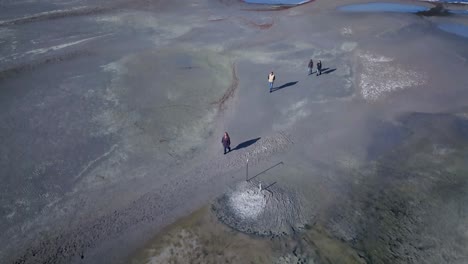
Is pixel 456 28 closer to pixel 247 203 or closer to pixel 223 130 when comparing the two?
pixel 223 130

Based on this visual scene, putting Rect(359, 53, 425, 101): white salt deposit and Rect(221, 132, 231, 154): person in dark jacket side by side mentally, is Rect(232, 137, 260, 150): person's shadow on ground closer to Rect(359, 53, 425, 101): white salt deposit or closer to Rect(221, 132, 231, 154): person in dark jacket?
Rect(221, 132, 231, 154): person in dark jacket

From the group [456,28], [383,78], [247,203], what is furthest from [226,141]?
[456,28]

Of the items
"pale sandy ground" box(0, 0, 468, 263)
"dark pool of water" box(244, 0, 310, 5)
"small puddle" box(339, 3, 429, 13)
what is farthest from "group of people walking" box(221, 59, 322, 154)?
"dark pool of water" box(244, 0, 310, 5)

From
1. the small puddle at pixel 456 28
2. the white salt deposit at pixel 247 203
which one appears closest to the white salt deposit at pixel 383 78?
the small puddle at pixel 456 28

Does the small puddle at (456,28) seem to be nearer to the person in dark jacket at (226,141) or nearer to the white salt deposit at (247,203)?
the person in dark jacket at (226,141)

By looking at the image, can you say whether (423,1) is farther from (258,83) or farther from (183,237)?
(183,237)
